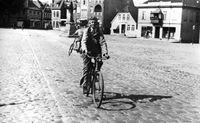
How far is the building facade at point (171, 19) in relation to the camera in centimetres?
5338

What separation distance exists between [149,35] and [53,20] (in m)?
45.8

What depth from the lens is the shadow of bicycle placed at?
6.79m

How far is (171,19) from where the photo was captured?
181ft

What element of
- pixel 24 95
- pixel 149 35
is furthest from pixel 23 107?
pixel 149 35

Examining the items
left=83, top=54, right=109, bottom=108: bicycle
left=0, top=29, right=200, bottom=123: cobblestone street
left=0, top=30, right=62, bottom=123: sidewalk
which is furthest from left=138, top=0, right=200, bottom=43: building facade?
left=83, top=54, right=109, bottom=108: bicycle

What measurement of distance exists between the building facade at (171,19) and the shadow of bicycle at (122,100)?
45908 mm

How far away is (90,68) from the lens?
24.6 feet

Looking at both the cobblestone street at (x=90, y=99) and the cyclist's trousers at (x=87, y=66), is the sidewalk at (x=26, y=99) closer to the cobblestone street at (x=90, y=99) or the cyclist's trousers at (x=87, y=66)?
the cobblestone street at (x=90, y=99)

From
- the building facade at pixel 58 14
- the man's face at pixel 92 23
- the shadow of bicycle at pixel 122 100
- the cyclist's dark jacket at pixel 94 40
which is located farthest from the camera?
the building facade at pixel 58 14

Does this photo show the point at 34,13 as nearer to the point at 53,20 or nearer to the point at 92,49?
the point at 53,20

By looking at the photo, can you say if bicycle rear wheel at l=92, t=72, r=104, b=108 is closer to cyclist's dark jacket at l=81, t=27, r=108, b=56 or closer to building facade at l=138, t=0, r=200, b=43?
cyclist's dark jacket at l=81, t=27, r=108, b=56

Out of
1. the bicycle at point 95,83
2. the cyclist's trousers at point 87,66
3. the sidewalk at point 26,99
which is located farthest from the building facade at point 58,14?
the bicycle at point 95,83

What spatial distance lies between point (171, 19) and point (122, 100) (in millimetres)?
50145

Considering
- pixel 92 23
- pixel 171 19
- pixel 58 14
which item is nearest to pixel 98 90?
pixel 92 23
